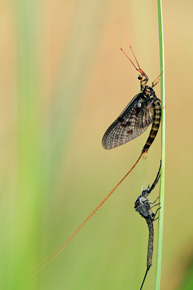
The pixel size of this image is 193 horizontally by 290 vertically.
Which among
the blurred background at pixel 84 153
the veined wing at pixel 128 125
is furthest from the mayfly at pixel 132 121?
the blurred background at pixel 84 153

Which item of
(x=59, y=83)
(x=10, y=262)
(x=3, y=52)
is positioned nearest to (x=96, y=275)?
(x=10, y=262)

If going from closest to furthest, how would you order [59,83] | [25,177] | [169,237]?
[25,177], [59,83], [169,237]

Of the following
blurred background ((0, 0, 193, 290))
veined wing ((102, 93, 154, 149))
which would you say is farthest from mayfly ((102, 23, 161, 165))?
blurred background ((0, 0, 193, 290))

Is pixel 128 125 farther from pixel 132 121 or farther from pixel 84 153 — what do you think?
pixel 84 153

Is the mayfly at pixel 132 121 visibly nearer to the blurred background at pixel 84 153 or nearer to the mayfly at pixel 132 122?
the mayfly at pixel 132 122

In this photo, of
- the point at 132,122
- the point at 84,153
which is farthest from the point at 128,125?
the point at 84,153

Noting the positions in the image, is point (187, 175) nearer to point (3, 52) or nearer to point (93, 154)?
point (93, 154)

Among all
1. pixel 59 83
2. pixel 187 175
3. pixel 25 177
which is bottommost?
pixel 25 177

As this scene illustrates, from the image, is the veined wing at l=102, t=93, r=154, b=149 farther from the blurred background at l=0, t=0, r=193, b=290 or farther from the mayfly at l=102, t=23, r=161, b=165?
the blurred background at l=0, t=0, r=193, b=290
